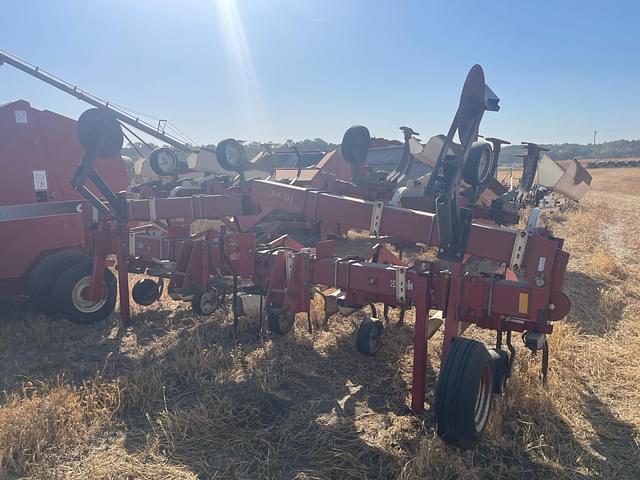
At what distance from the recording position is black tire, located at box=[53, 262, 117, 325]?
578cm

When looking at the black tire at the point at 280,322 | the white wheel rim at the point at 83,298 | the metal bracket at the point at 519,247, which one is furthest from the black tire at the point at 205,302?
the metal bracket at the point at 519,247

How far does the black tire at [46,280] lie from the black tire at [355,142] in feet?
11.3

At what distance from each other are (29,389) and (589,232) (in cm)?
1206

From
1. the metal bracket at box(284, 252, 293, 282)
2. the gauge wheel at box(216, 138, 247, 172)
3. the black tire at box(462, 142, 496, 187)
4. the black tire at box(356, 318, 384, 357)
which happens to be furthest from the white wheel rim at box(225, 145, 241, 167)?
the black tire at box(462, 142, 496, 187)

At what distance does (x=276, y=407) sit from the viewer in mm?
3900

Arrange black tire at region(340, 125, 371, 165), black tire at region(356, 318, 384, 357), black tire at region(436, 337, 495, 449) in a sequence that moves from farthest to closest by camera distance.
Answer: black tire at region(340, 125, 371, 165), black tire at region(356, 318, 384, 357), black tire at region(436, 337, 495, 449)

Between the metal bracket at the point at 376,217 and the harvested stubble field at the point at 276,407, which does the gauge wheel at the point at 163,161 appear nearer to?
the harvested stubble field at the point at 276,407

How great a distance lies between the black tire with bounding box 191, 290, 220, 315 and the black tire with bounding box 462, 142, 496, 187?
3.35 meters

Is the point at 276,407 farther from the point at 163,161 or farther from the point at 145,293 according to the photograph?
the point at 163,161

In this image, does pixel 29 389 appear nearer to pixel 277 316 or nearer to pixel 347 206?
pixel 277 316

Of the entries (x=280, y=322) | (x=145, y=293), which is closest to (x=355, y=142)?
(x=280, y=322)

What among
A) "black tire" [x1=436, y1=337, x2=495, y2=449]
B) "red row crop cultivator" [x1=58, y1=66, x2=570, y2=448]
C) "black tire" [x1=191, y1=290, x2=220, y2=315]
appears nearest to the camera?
"black tire" [x1=436, y1=337, x2=495, y2=449]

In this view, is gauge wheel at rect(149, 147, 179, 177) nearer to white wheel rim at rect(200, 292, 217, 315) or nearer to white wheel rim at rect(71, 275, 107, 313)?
white wheel rim at rect(71, 275, 107, 313)

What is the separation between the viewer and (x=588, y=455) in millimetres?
3266
